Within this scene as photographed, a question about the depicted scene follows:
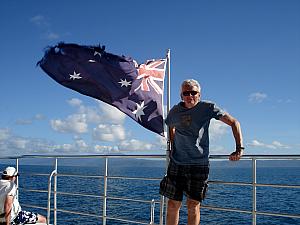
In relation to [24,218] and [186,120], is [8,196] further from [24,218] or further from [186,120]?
[186,120]

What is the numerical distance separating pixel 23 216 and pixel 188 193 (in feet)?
8.55

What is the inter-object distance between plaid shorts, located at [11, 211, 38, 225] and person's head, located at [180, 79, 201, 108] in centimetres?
282

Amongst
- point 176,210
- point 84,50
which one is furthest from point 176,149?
point 84,50

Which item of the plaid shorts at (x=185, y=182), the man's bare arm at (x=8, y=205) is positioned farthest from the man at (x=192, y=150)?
the man's bare arm at (x=8, y=205)

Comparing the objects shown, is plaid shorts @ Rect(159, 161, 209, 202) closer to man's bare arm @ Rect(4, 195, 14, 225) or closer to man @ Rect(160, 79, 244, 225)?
man @ Rect(160, 79, 244, 225)

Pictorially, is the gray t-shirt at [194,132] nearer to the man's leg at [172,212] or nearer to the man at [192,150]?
the man at [192,150]

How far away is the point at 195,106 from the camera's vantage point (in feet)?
12.0

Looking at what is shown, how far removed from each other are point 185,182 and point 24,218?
2585 millimetres

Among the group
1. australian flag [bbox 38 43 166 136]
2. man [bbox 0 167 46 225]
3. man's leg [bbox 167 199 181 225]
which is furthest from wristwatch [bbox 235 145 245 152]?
man [bbox 0 167 46 225]

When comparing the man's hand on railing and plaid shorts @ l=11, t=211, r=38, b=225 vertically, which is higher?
the man's hand on railing

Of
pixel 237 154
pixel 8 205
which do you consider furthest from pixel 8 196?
pixel 237 154

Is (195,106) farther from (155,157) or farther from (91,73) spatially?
(91,73)

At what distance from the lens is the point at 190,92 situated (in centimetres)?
362

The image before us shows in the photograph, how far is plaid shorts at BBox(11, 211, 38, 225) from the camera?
5.17 m
